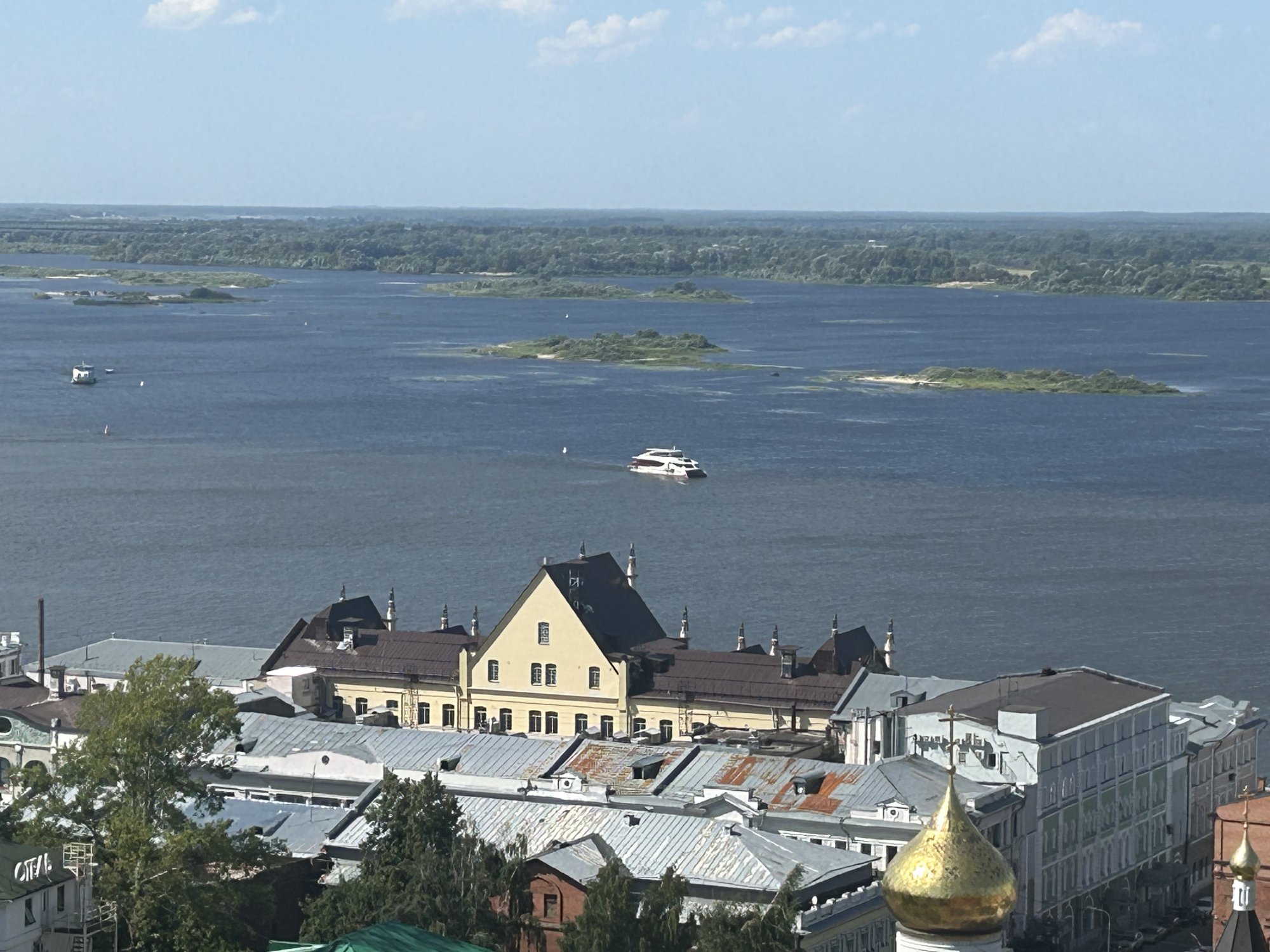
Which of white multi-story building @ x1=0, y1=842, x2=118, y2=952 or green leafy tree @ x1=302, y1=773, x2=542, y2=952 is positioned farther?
green leafy tree @ x1=302, y1=773, x2=542, y2=952

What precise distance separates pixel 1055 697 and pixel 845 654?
3650 mm

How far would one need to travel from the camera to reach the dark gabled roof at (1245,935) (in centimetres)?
1326

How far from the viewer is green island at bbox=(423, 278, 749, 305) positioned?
6353 inches

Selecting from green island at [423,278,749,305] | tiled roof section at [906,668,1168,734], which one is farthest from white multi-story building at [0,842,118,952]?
green island at [423,278,749,305]

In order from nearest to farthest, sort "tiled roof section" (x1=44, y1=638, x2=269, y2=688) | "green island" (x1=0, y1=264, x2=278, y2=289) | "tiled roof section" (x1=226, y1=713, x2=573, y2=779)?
"tiled roof section" (x1=226, y1=713, x2=573, y2=779), "tiled roof section" (x1=44, y1=638, x2=269, y2=688), "green island" (x1=0, y1=264, x2=278, y2=289)

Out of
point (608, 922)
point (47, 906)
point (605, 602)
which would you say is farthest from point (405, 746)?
point (608, 922)

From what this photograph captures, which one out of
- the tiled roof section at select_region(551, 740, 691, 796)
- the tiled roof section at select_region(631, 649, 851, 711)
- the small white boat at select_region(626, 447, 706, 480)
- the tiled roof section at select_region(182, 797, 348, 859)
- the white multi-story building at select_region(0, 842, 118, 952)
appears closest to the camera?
the white multi-story building at select_region(0, 842, 118, 952)

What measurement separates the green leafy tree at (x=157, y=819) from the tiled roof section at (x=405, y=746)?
17.3 ft

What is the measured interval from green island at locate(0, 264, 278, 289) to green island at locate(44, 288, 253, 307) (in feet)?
27.4

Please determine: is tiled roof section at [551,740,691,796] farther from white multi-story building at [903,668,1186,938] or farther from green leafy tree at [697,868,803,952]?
green leafy tree at [697,868,803,952]

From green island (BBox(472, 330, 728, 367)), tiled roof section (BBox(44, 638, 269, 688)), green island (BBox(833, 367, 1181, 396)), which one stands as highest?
tiled roof section (BBox(44, 638, 269, 688))

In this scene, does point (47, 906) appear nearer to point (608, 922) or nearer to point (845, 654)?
point (608, 922)

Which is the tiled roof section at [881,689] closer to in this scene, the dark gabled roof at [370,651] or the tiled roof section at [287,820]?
the dark gabled roof at [370,651]

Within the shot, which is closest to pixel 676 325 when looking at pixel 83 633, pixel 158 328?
pixel 158 328
